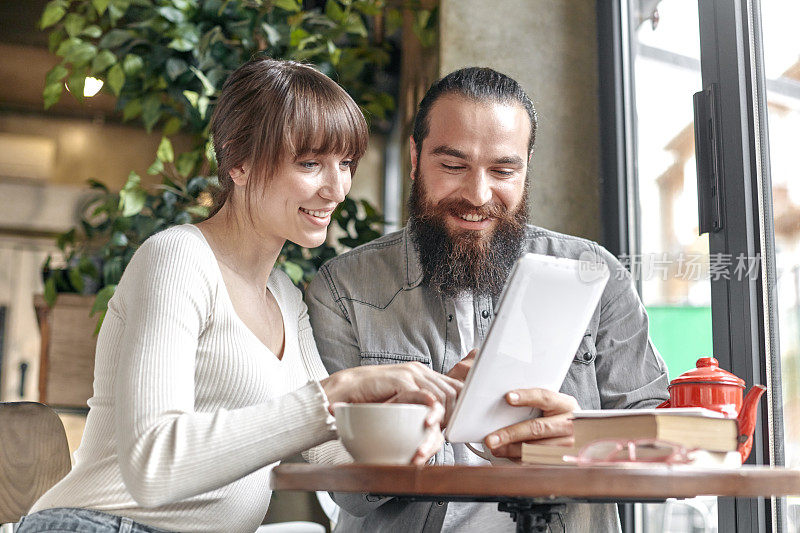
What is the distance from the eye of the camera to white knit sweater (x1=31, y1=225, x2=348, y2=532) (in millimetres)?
1072

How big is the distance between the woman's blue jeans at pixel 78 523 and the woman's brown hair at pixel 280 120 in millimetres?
573

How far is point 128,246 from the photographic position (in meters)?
2.77

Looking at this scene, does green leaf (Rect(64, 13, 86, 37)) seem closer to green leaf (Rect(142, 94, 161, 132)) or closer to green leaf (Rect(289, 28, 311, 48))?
green leaf (Rect(142, 94, 161, 132))

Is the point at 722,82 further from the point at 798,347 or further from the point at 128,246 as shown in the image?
the point at 128,246

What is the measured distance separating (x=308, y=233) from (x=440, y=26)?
1.33 metres

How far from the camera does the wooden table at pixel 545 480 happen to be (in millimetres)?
837

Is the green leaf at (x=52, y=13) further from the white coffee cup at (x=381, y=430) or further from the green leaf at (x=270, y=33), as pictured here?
the white coffee cup at (x=381, y=430)

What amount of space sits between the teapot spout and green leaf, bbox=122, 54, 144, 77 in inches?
84.9

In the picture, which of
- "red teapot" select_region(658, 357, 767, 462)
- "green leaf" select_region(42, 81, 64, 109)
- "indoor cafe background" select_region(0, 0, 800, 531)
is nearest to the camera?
"red teapot" select_region(658, 357, 767, 462)

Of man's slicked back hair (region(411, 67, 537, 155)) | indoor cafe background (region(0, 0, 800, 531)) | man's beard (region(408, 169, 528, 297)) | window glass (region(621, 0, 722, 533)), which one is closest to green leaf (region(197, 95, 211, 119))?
indoor cafe background (region(0, 0, 800, 531))

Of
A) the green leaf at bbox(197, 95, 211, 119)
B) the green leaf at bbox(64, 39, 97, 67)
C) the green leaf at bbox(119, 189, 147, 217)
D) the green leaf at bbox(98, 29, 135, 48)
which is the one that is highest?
the green leaf at bbox(98, 29, 135, 48)

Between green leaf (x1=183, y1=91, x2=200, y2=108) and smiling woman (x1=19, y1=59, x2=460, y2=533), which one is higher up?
green leaf (x1=183, y1=91, x2=200, y2=108)

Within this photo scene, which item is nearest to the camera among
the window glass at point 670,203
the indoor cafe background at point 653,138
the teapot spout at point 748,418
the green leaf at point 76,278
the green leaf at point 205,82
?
the teapot spout at point 748,418

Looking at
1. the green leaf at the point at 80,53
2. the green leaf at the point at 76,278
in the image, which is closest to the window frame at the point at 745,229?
the green leaf at the point at 80,53
